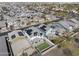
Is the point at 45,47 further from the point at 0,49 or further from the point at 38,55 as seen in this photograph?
the point at 0,49

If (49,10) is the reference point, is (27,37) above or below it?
below

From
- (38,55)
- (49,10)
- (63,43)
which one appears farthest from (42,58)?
(49,10)

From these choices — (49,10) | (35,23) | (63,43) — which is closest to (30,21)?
(35,23)

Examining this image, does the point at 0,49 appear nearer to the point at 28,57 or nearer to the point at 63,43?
the point at 28,57

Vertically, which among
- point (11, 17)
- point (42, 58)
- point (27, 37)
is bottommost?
point (42, 58)

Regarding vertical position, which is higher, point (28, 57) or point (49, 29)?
point (49, 29)

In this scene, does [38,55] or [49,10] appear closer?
[38,55]
